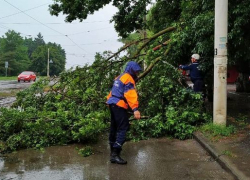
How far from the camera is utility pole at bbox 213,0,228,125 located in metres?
6.19

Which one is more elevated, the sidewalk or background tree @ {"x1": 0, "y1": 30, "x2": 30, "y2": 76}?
background tree @ {"x1": 0, "y1": 30, "x2": 30, "y2": 76}

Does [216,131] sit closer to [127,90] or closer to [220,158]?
[220,158]

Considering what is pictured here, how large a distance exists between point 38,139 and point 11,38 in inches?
3519

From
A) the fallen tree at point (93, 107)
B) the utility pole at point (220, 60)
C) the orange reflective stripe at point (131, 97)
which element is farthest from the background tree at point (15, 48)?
the orange reflective stripe at point (131, 97)

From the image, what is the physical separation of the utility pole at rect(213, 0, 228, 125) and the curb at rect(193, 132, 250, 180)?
2.07ft

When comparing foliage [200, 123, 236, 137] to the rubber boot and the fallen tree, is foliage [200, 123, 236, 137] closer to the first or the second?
the fallen tree

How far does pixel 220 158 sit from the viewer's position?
4.82m

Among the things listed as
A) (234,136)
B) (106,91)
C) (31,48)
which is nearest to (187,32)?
(106,91)

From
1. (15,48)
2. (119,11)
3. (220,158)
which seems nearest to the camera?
(220,158)

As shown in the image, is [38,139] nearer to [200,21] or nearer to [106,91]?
[106,91]

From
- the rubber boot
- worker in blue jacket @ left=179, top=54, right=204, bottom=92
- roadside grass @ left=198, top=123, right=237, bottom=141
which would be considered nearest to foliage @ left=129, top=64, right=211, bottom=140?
roadside grass @ left=198, top=123, right=237, bottom=141

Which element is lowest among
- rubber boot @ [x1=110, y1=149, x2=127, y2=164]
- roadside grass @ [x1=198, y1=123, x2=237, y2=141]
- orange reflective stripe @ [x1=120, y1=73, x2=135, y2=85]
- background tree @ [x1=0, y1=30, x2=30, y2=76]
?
rubber boot @ [x1=110, y1=149, x2=127, y2=164]

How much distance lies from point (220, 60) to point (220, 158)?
2.27 meters

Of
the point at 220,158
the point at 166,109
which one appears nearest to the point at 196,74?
the point at 166,109
